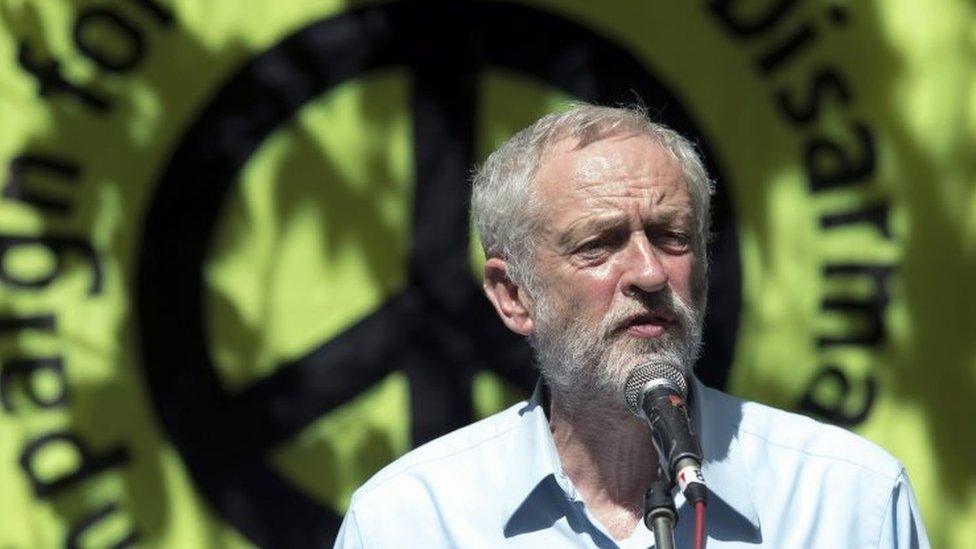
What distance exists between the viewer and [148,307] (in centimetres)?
477

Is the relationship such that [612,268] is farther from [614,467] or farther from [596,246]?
[614,467]

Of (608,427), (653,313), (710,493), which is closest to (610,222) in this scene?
(653,313)

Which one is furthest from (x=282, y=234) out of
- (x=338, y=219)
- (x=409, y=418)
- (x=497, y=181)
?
(x=497, y=181)

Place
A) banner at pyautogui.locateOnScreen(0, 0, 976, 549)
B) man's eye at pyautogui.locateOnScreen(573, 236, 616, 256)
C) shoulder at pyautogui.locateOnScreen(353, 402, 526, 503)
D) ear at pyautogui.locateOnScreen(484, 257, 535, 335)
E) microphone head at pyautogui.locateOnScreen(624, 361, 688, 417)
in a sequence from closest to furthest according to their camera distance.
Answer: microphone head at pyautogui.locateOnScreen(624, 361, 688, 417) < man's eye at pyautogui.locateOnScreen(573, 236, 616, 256) < shoulder at pyautogui.locateOnScreen(353, 402, 526, 503) < ear at pyautogui.locateOnScreen(484, 257, 535, 335) < banner at pyautogui.locateOnScreen(0, 0, 976, 549)

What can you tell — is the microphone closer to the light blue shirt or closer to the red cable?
the red cable

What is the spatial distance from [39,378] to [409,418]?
3.27 feet

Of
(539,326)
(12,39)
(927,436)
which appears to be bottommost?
(927,436)

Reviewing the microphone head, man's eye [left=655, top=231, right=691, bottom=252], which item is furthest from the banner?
the microphone head

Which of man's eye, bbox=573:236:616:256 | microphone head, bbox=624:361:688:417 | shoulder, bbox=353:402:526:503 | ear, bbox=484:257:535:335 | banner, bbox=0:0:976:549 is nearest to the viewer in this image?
microphone head, bbox=624:361:688:417

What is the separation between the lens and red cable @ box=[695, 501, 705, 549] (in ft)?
7.51

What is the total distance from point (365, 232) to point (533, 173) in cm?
179

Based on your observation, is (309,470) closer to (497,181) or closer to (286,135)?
(286,135)

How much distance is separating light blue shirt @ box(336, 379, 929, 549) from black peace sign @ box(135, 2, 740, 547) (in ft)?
5.63

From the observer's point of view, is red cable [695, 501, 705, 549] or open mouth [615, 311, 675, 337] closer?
red cable [695, 501, 705, 549]
